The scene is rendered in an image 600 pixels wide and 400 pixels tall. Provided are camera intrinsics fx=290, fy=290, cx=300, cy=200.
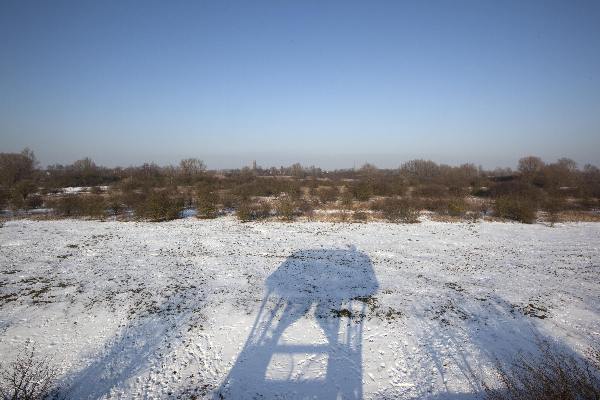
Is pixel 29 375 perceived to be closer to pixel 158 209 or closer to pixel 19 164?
pixel 158 209

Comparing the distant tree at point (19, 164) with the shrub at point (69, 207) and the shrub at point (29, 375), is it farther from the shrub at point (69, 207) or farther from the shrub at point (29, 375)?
the shrub at point (29, 375)

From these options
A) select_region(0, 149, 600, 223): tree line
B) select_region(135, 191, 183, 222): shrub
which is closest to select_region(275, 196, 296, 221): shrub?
select_region(0, 149, 600, 223): tree line

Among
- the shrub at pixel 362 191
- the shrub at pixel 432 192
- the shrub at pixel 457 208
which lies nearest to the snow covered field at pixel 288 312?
the shrub at pixel 457 208

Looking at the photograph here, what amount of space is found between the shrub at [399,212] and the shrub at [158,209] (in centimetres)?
1736

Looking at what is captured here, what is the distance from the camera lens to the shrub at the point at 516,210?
22281 mm

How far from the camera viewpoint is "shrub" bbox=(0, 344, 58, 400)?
5.10 metres

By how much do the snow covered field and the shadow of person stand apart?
0.12 ft

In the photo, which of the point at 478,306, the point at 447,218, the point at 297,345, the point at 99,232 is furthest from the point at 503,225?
the point at 99,232

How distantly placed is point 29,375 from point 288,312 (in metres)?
5.53

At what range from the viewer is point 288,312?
8227 mm

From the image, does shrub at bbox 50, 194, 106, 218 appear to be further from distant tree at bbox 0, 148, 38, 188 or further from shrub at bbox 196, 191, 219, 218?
distant tree at bbox 0, 148, 38, 188

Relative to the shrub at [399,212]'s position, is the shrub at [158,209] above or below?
above

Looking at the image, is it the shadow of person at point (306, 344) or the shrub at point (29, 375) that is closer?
the shrub at point (29, 375)

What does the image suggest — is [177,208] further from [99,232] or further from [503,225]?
[503,225]
